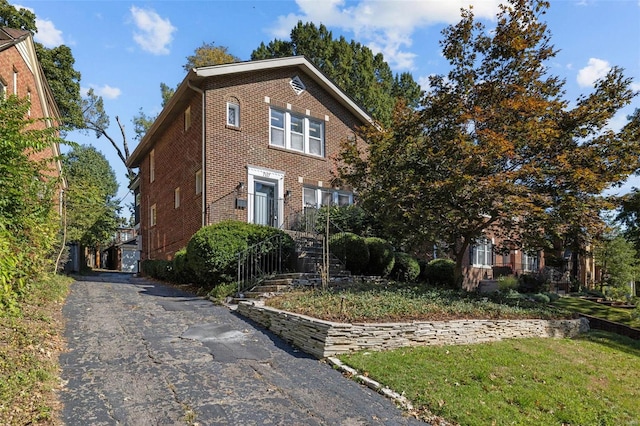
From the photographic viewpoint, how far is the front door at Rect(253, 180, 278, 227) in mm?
14750

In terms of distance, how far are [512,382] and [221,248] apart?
24.4 feet

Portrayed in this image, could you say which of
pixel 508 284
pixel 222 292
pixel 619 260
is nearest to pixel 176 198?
pixel 222 292

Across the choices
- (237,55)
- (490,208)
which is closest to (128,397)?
(490,208)

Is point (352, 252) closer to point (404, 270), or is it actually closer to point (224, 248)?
point (404, 270)

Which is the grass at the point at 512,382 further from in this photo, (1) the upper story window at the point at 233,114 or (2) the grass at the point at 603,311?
(1) the upper story window at the point at 233,114

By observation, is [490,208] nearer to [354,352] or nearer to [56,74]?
[354,352]

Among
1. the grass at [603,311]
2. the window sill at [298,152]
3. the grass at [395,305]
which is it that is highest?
the window sill at [298,152]

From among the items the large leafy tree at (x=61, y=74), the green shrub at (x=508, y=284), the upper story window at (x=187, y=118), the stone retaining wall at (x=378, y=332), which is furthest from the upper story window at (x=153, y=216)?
the green shrub at (x=508, y=284)

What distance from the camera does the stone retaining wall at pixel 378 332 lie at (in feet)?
21.5

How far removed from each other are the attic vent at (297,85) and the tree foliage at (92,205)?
8.54 m

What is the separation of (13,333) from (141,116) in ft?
116

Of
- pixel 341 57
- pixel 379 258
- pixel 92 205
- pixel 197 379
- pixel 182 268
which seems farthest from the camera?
pixel 341 57

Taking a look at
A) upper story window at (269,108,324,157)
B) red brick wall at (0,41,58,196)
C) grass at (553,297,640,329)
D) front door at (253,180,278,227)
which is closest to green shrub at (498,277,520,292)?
grass at (553,297,640,329)

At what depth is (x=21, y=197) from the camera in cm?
584
